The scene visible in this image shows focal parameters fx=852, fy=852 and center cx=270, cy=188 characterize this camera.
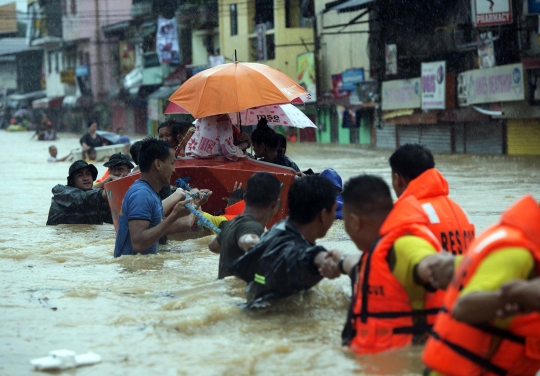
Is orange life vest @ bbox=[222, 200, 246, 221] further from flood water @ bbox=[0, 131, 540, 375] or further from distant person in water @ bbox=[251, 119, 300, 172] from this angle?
distant person in water @ bbox=[251, 119, 300, 172]

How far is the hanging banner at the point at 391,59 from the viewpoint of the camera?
29.7m

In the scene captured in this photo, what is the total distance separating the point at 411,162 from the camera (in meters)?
4.69

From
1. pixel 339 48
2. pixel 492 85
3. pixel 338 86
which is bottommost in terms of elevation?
pixel 492 85

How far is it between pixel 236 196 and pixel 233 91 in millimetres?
1022

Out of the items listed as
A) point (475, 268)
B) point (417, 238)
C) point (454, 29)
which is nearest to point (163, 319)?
point (417, 238)

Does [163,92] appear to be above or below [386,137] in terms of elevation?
above

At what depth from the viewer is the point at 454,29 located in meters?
26.7

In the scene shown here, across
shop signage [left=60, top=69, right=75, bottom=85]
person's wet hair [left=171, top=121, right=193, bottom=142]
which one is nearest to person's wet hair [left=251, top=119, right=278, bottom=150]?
person's wet hair [left=171, top=121, right=193, bottom=142]

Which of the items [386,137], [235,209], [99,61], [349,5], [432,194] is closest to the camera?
[432,194]

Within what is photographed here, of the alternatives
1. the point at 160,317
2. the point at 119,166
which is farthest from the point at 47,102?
the point at 160,317

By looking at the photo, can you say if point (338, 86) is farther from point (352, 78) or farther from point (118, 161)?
point (118, 161)

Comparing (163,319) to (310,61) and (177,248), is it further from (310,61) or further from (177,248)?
(310,61)

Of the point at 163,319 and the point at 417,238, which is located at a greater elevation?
the point at 417,238

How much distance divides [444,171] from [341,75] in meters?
15.5
